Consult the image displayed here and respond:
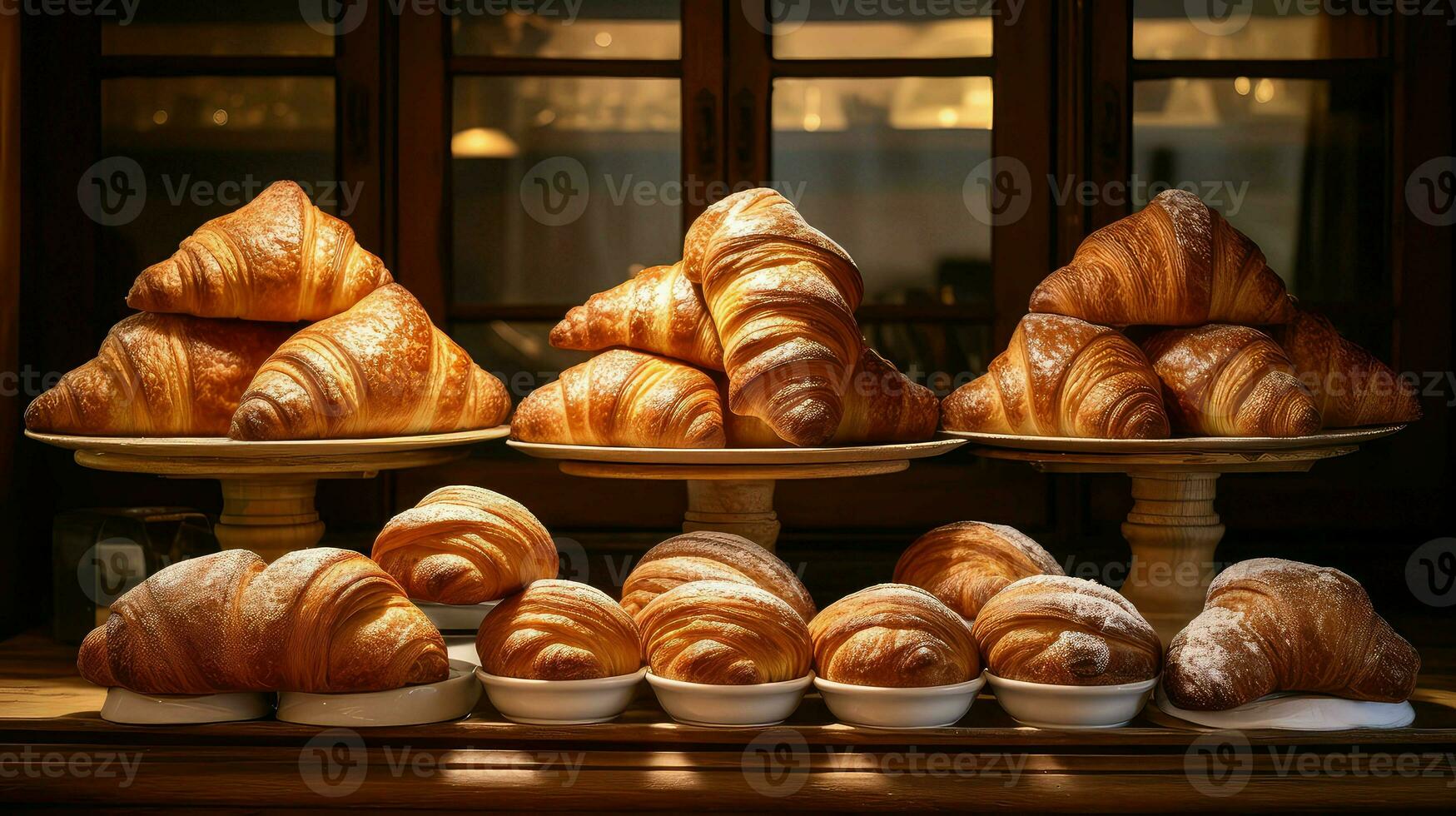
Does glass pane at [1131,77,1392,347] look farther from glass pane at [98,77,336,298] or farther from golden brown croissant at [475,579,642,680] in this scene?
glass pane at [98,77,336,298]

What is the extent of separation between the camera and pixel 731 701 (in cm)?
150

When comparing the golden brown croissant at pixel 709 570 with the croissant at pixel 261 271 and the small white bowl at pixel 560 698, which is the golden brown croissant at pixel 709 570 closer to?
the small white bowl at pixel 560 698

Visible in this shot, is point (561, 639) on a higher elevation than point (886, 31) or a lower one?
lower

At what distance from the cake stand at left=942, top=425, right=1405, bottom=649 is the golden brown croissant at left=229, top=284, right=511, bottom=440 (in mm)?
845

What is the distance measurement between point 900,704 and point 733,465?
0.40 meters

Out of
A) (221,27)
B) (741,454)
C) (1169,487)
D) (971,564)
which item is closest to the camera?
(741,454)

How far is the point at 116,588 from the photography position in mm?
2123

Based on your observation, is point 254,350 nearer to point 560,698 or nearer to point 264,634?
point 264,634

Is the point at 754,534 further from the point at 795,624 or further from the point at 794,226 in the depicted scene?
the point at 794,226

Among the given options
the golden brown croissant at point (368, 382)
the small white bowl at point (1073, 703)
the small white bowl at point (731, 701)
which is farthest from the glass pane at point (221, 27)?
the small white bowl at point (1073, 703)

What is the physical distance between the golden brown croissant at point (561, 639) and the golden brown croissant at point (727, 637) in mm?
52

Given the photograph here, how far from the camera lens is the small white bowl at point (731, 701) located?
1.50 meters

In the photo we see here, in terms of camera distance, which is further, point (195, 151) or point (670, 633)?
point (195, 151)

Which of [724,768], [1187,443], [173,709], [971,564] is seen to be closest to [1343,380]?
[1187,443]
